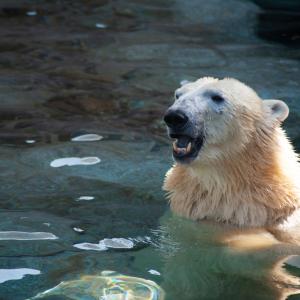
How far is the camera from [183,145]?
4504mm

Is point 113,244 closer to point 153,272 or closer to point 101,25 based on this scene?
point 153,272

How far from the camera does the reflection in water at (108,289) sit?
3635 mm

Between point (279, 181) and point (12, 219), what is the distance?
57.1 inches

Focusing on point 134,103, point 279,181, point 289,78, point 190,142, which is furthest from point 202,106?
point 289,78

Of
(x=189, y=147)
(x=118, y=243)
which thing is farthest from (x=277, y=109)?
(x=118, y=243)

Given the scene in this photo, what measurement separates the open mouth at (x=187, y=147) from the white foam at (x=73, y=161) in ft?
3.67

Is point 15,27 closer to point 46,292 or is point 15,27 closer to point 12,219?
point 12,219

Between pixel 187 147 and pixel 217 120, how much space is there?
0.23 meters

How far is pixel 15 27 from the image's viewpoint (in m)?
9.04

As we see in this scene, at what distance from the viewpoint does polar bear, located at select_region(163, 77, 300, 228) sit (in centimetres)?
450

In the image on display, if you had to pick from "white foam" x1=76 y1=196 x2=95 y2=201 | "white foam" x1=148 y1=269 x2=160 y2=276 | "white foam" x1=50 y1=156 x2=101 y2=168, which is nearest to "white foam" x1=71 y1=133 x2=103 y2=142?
"white foam" x1=50 y1=156 x2=101 y2=168

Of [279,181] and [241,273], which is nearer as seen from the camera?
[241,273]

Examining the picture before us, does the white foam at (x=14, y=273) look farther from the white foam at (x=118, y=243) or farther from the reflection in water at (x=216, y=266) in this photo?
the reflection in water at (x=216, y=266)

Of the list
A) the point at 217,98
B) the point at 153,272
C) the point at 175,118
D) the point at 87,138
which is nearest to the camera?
the point at 153,272
